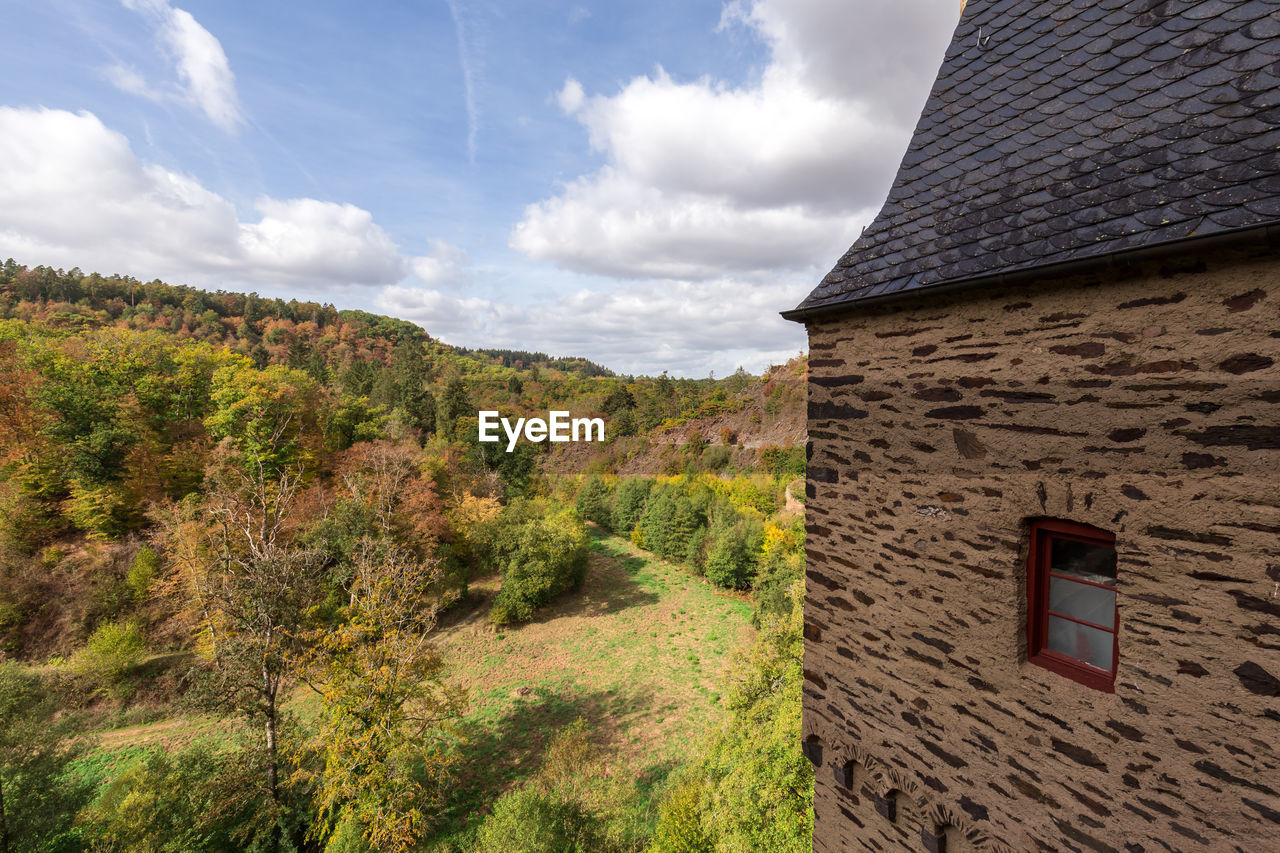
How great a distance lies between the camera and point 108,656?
601 inches

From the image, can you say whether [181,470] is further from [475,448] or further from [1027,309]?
[1027,309]

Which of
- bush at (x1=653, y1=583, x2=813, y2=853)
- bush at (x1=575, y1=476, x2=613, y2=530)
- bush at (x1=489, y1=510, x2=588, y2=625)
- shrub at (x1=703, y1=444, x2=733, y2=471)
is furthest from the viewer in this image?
shrub at (x1=703, y1=444, x2=733, y2=471)

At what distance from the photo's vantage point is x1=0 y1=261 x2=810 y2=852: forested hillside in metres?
10.1

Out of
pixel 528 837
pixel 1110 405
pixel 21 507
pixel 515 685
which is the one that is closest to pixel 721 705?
pixel 515 685

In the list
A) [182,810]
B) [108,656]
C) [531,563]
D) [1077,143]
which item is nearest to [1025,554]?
[1077,143]

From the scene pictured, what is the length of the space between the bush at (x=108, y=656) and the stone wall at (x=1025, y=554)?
22.0 metres

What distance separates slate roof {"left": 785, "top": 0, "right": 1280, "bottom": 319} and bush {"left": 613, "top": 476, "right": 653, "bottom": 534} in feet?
115

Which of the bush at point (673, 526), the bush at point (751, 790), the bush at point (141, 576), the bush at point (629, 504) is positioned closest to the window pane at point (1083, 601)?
the bush at point (751, 790)

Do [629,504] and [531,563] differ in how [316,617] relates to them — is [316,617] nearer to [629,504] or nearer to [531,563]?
[531,563]

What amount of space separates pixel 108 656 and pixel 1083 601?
24.1 meters

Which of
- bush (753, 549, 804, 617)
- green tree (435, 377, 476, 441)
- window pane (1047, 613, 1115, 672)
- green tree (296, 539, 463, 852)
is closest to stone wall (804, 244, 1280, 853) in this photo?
window pane (1047, 613, 1115, 672)

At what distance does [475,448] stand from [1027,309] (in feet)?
112

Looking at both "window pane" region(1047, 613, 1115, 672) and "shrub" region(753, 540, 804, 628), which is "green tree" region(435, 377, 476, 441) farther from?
"window pane" region(1047, 613, 1115, 672)

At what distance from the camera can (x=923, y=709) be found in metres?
3.35
